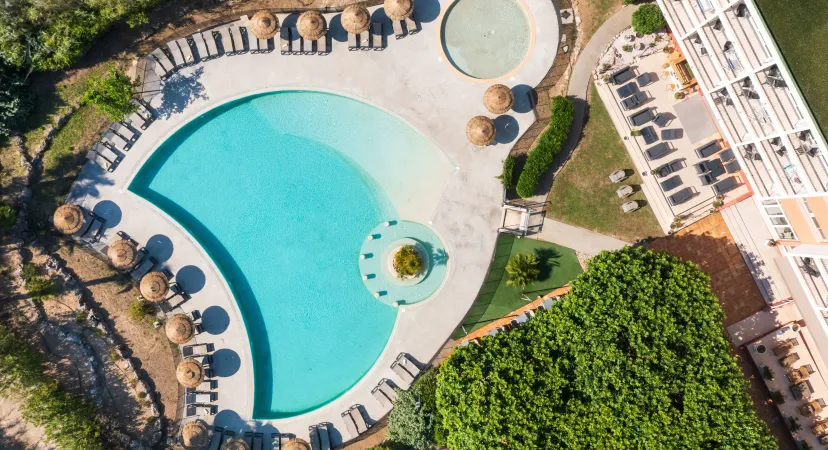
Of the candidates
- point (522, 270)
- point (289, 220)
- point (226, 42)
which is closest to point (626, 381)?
point (522, 270)

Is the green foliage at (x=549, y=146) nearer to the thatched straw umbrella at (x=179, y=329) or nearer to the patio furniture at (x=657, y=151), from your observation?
the patio furniture at (x=657, y=151)

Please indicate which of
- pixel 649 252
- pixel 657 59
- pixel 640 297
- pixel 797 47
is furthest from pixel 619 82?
pixel 640 297

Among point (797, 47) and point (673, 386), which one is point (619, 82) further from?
point (673, 386)

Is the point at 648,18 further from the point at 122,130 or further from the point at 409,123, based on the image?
the point at 122,130

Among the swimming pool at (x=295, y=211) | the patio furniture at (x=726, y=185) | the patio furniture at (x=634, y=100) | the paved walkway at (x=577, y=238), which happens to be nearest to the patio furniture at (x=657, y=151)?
the patio furniture at (x=634, y=100)

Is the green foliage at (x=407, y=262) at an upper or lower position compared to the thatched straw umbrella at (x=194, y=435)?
upper
